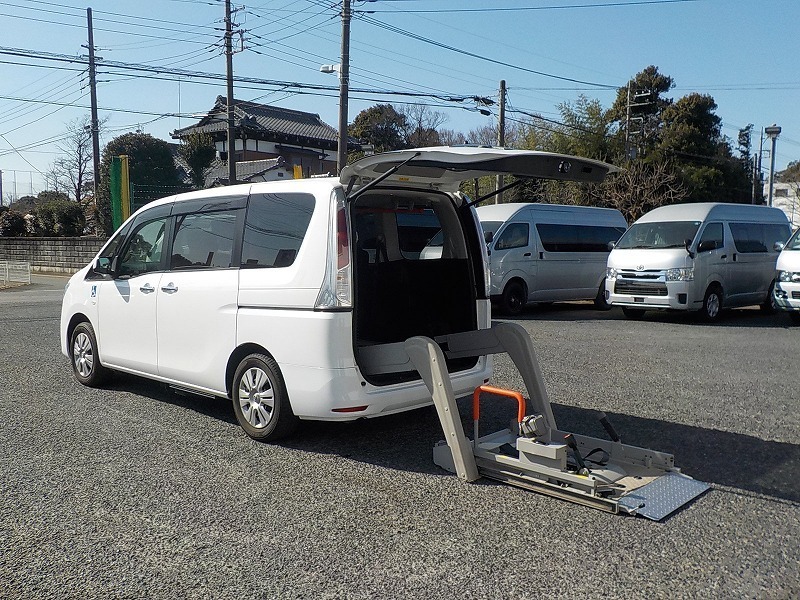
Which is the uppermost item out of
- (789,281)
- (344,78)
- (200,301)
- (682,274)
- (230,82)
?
(230,82)

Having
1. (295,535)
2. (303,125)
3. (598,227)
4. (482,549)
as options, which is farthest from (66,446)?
(303,125)

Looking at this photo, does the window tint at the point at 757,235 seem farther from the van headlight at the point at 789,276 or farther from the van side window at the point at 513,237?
the van side window at the point at 513,237

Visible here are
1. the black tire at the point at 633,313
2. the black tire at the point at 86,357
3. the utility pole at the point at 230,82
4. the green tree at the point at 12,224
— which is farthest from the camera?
the green tree at the point at 12,224

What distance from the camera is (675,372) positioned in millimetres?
8273

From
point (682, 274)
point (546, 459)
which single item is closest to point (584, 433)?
point (546, 459)

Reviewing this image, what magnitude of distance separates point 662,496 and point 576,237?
12.5 metres

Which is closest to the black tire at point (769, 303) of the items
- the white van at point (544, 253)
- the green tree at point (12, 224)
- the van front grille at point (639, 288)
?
the van front grille at point (639, 288)

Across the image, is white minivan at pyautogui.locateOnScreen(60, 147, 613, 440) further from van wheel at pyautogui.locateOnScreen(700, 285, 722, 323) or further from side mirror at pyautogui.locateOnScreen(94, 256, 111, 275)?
van wheel at pyautogui.locateOnScreen(700, 285, 722, 323)

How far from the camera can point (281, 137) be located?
41938 millimetres

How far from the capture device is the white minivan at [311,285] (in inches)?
194

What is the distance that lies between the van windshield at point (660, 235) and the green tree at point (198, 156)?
21.0 meters

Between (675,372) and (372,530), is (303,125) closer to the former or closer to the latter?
(675,372)

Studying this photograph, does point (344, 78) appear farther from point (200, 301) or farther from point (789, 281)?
point (200, 301)

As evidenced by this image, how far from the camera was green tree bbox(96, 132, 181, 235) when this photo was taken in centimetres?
3064
